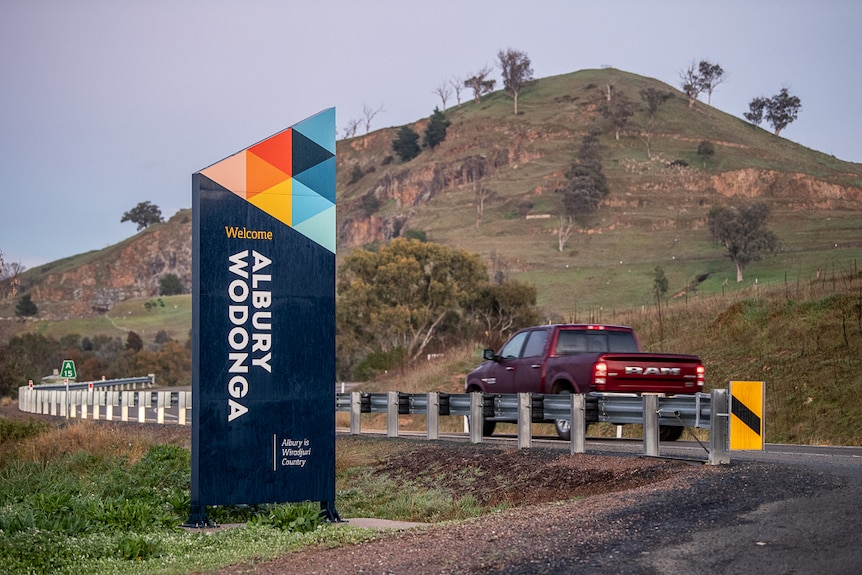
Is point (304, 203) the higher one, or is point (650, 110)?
point (650, 110)

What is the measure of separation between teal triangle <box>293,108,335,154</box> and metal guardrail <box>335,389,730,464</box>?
520 cm

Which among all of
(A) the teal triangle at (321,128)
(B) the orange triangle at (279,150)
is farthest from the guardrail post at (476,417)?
(B) the orange triangle at (279,150)

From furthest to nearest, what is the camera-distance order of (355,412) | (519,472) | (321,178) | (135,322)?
1. (135,322)
2. (355,412)
3. (519,472)
4. (321,178)

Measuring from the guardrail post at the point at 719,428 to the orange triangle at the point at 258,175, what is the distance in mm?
5515

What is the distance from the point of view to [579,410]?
1548 cm

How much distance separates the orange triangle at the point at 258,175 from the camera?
11148 millimetres

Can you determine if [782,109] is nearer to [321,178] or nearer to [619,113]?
[619,113]

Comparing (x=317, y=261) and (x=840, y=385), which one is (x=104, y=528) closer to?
(x=317, y=261)

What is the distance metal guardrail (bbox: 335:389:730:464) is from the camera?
41.6 ft

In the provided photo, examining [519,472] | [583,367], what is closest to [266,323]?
[519,472]

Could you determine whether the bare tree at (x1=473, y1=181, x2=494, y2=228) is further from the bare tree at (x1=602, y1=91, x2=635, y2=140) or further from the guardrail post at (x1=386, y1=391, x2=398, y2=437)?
the guardrail post at (x1=386, y1=391, x2=398, y2=437)

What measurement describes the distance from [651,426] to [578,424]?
4.93ft

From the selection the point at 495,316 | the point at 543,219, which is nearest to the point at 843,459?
the point at 495,316

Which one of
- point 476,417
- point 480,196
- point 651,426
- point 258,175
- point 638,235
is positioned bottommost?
point 476,417
